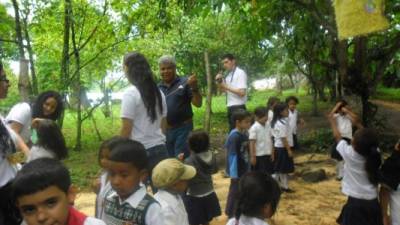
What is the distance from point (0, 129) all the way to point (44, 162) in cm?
111

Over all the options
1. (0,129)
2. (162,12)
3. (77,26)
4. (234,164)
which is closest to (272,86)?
(77,26)

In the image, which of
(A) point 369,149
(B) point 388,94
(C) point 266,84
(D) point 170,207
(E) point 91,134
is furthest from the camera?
(C) point 266,84

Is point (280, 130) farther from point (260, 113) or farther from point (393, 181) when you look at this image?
point (393, 181)

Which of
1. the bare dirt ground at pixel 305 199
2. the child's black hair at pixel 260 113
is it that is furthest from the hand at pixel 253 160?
the bare dirt ground at pixel 305 199

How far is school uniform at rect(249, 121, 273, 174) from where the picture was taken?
5.23 m

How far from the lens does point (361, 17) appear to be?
7.22ft

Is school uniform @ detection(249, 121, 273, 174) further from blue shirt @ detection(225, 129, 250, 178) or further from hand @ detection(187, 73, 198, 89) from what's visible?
hand @ detection(187, 73, 198, 89)

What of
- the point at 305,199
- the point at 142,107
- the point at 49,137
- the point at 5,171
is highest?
the point at 142,107

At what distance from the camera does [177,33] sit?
1311 centimetres

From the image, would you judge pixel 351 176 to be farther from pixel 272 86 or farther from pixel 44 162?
pixel 272 86

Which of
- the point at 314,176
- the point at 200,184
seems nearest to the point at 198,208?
the point at 200,184

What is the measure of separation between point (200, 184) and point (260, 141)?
141 centimetres

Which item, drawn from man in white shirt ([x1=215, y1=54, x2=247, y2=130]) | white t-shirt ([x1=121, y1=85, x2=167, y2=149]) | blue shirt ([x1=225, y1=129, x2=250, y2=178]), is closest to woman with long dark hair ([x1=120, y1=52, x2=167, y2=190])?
white t-shirt ([x1=121, y1=85, x2=167, y2=149])

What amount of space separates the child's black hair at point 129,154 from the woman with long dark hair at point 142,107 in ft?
3.22
